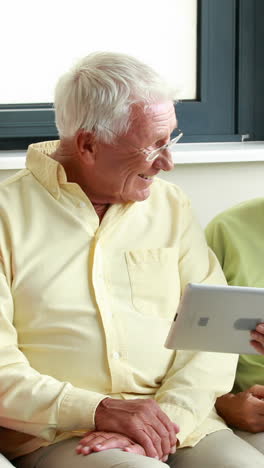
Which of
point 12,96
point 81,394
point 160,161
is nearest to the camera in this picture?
point 81,394

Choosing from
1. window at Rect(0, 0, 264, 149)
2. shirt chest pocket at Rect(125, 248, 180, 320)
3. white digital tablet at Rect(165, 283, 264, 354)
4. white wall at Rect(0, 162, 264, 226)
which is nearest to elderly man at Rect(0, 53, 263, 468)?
shirt chest pocket at Rect(125, 248, 180, 320)

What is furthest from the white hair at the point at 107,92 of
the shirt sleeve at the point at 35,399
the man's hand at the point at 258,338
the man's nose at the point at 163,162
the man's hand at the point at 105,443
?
the man's hand at the point at 105,443

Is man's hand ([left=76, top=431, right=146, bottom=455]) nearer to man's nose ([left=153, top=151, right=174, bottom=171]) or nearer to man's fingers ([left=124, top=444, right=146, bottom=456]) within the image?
man's fingers ([left=124, top=444, right=146, bottom=456])

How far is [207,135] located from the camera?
302cm

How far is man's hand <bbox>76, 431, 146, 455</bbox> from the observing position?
2.02 metres

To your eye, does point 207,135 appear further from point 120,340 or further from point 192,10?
point 120,340

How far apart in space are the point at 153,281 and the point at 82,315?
0.19 meters

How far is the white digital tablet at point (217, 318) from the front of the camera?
6.15 feet

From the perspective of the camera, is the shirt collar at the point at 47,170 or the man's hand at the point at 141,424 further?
the shirt collar at the point at 47,170

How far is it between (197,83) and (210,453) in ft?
4.30

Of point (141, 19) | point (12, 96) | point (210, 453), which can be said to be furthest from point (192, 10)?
point (210, 453)

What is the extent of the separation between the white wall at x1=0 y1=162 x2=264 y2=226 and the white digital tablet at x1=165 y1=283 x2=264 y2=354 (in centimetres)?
77

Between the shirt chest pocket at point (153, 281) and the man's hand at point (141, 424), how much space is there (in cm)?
25

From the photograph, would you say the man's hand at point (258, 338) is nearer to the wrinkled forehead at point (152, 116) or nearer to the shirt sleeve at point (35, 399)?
the shirt sleeve at point (35, 399)
